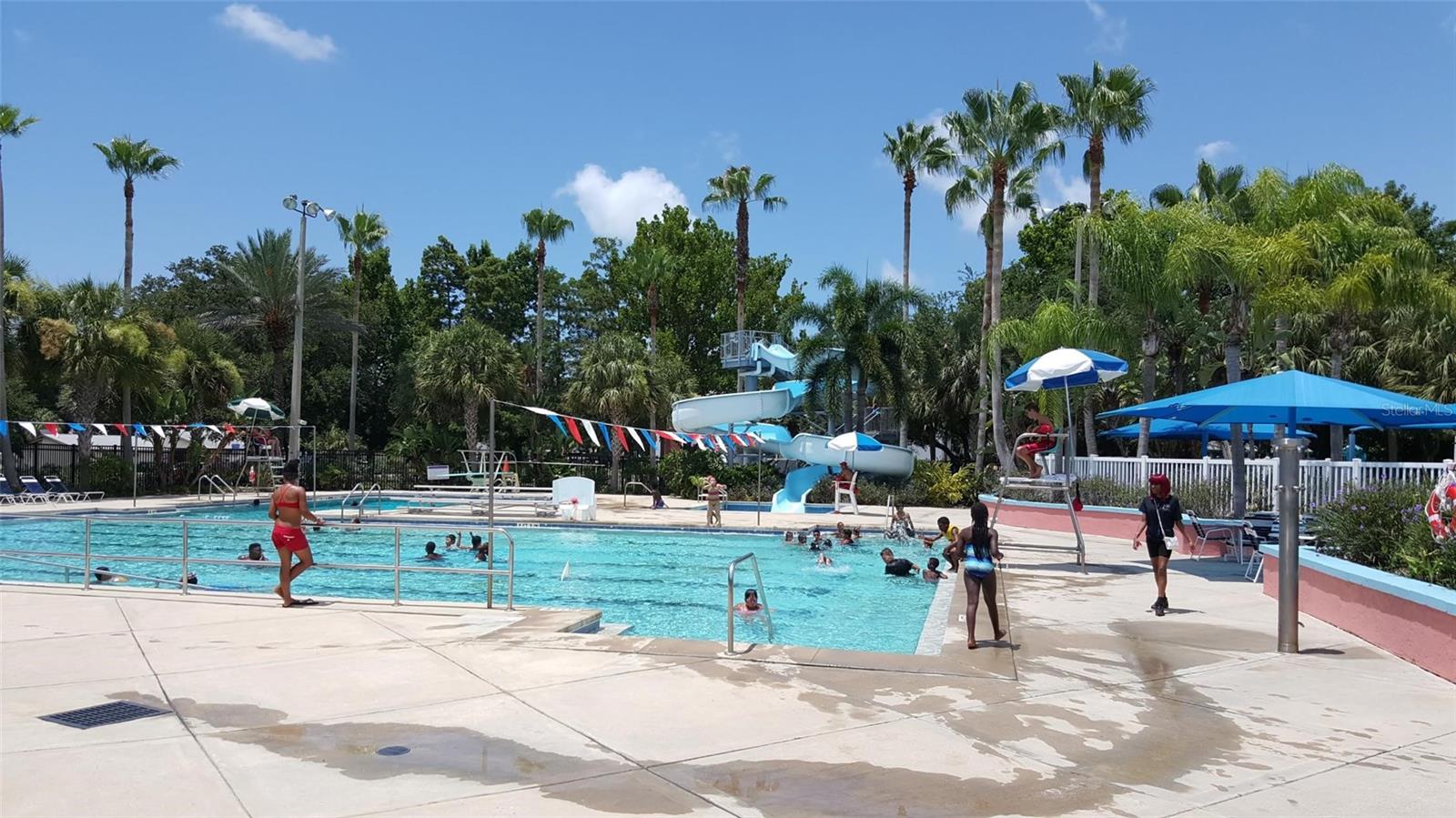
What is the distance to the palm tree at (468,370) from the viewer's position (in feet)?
124

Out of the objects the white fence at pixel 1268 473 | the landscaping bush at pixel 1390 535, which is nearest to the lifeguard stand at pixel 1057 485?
the white fence at pixel 1268 473

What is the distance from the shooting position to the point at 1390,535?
32.4 ft

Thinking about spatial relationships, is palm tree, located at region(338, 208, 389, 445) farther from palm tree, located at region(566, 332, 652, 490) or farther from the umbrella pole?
the umbrella pole

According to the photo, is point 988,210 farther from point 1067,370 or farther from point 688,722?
point 688,722

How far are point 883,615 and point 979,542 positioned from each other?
4.96m

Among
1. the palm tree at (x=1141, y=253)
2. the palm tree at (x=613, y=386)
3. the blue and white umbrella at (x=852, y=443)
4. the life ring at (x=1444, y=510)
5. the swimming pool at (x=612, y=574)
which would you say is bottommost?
the swimming pool at (x=612, y=574)

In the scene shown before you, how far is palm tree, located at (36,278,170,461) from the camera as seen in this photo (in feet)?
100.0

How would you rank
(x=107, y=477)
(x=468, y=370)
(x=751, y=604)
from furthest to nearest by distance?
(x=468, y=370) < (x=107, y=477) < (x=751, y=604)

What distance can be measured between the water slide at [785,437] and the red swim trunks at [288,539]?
59.9 feet

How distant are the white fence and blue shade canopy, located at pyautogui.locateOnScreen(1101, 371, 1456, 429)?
1005 millimetres

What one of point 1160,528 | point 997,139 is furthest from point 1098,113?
point 1160,528

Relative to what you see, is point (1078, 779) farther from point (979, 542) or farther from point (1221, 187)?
point (1221, 187)

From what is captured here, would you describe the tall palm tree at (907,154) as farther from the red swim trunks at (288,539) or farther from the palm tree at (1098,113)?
the red swim trunks at (288,539)

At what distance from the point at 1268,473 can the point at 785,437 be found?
680 inches
